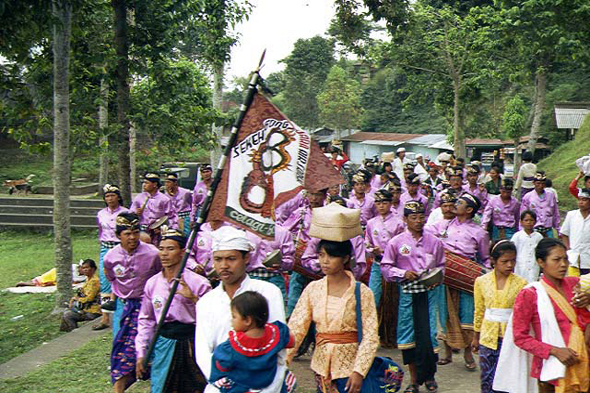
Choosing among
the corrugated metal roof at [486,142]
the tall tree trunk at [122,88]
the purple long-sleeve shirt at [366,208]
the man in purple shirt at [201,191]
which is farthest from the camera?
the corrugated metal roof at [486,142]

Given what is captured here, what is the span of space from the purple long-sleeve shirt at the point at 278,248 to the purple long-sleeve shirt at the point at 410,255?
120 centimetres

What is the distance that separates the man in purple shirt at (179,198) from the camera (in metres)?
13.0

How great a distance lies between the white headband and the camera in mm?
4469

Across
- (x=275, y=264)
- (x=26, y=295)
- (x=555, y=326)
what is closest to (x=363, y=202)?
(x=275, y=264)

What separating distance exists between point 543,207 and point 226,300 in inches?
337

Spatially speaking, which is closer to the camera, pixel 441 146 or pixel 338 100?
pixel 441 146

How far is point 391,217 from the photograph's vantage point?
8.72 metres

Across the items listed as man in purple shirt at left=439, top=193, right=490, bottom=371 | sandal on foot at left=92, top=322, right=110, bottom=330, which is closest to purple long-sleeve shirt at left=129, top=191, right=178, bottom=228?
sandal on foot at left=92, top=322, right=110, bottom=330

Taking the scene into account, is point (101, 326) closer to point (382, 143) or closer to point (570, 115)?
point (570, 115)

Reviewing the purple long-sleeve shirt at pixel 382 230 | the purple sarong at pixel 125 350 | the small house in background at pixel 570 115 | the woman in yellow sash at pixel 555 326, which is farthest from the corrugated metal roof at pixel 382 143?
the woman in yellow sash at pixel 555 326

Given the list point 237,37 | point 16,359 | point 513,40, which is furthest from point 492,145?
point 16,359

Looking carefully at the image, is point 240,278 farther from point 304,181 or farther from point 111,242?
point 111,242

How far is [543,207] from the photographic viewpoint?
38.5 ft

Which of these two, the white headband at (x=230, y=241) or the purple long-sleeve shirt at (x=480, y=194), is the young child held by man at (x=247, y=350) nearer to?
the white headband at (x=230, y=241)
